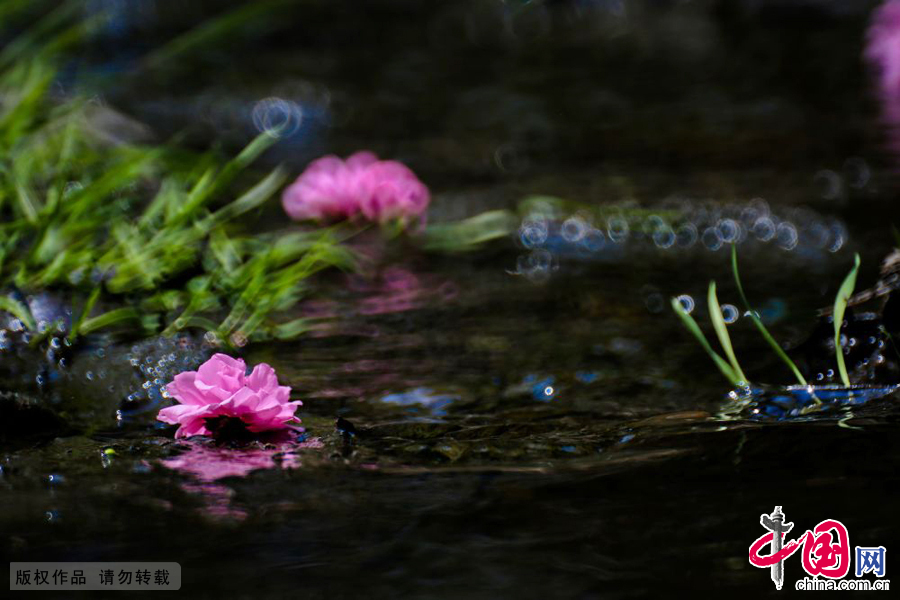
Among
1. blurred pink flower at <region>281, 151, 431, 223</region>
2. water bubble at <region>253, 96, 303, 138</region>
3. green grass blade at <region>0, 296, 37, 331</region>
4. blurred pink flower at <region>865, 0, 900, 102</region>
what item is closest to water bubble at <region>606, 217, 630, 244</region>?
blurred pink flower at <region>281, 151, 431, 223</region>

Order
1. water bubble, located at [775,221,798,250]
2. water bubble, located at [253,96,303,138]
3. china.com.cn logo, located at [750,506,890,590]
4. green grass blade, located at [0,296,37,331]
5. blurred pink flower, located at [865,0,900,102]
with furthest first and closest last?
water bubble, located at [253,96,303,138] → blurred pink flower, located at [865,0,900,102] → water bubble, located at [775,221,798,250] → green grass blade, located at [0,296,37,331] → china.com.cn logo, located at [750,506,890,590]

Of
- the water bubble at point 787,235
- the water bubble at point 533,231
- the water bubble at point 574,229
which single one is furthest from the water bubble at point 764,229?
the water bubble at point 533,231

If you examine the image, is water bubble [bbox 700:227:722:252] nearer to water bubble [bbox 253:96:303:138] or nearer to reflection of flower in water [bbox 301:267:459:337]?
reflection of flower in water [bbox 301:267:459:337]

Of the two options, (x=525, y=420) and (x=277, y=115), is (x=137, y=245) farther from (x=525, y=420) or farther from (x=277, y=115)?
(x=277, y=115)

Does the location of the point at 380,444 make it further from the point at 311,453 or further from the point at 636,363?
the point at 636,363

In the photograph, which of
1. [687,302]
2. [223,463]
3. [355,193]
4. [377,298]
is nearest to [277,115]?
[355,193]

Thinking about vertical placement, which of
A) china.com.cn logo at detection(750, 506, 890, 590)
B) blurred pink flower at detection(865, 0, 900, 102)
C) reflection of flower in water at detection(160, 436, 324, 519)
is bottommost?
china.com.cn logo at detection(750, 506, 890, 590)
